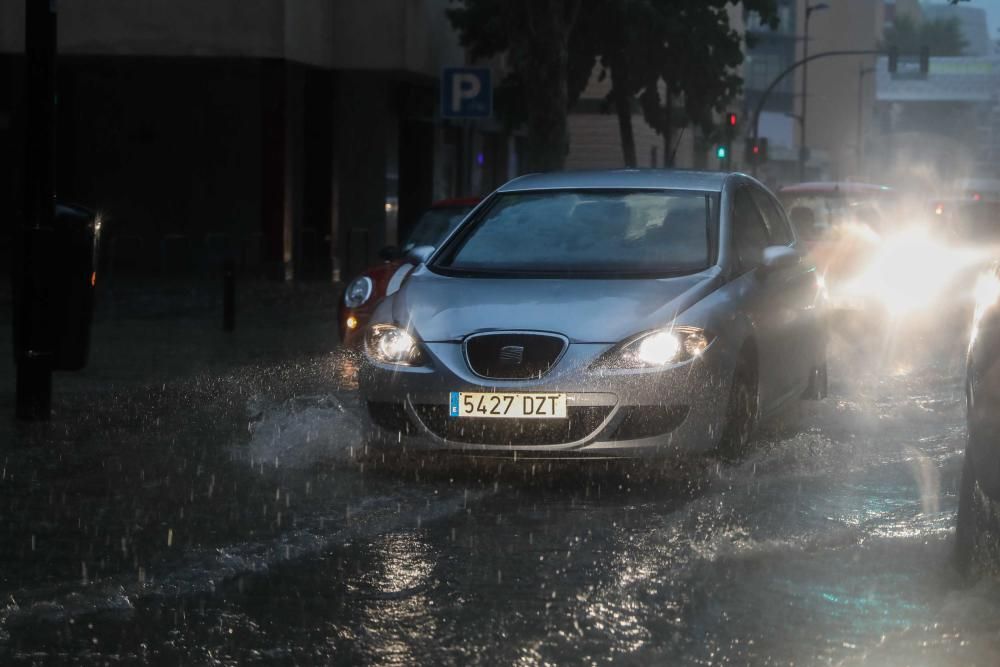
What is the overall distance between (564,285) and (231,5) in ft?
65.3

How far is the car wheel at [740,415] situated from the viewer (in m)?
8.72

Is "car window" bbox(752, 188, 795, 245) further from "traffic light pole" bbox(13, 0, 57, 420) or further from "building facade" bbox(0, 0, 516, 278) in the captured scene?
"building facade" bbox(0, 0, 516, 278)

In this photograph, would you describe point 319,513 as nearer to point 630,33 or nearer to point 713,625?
point 713,625

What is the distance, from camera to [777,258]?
9617 millimetres

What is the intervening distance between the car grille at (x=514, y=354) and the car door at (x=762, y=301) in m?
1.23

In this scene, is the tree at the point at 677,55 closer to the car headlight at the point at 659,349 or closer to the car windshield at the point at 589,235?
the car windshield at the point at 589,235

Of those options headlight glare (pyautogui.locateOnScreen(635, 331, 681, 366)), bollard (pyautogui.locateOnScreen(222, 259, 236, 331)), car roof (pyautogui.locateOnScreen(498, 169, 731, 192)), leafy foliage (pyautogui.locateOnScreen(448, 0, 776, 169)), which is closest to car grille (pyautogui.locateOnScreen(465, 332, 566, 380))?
headlight glare (pyautogui.locateOnScreen(635, 331, 681, 366))

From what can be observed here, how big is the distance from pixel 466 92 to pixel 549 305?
1299cm

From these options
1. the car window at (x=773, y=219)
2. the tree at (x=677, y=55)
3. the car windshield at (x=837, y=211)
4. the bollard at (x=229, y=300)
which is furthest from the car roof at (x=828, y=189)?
the tree at (x=677, y=55)

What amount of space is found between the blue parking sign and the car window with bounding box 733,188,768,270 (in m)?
10.8

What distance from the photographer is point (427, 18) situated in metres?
31.5

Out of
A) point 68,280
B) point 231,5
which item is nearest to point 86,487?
point 68,280

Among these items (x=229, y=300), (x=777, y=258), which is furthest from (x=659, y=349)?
(x=229, y=300)

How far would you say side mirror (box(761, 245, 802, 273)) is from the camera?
31.3 ft
